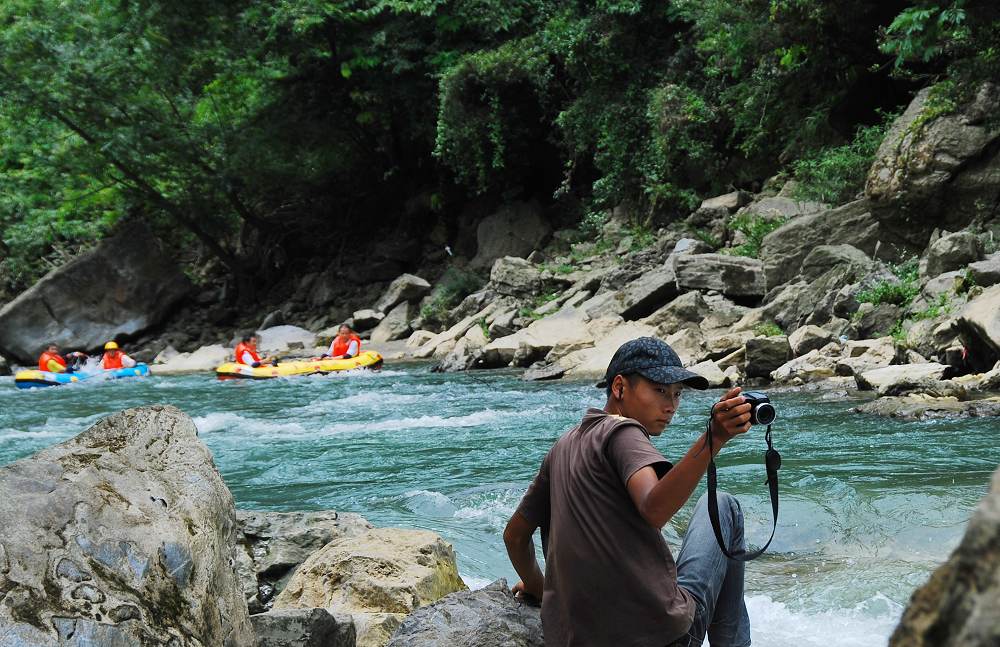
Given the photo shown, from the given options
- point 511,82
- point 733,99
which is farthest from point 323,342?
point 733,99

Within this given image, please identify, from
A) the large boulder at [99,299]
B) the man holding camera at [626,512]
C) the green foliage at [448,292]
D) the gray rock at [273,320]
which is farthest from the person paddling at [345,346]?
the man holding camera at [626,512]

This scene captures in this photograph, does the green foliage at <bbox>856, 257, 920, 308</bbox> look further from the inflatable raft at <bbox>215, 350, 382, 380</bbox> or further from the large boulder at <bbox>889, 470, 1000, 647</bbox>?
the large boulder at <bbox>889, 470, 1000, 647</bbox>

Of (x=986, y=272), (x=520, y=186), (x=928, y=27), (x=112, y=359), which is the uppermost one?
(x=928, y=27)

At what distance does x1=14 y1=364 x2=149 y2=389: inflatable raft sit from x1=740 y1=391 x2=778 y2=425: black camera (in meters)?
18.4

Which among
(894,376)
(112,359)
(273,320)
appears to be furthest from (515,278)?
(894,376)

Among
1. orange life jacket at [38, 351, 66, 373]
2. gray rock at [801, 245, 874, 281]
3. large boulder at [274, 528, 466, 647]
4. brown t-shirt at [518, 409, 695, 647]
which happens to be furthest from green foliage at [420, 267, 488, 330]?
brown t-shirt at [518, 409, 695, 647]

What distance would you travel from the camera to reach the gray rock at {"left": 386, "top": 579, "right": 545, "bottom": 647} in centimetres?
261

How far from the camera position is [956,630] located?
82 cm

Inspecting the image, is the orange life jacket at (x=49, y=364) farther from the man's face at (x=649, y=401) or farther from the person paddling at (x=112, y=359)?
the man's face at (x=649, y=401)

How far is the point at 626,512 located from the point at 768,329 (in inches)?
432

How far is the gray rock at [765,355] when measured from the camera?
11.1 m

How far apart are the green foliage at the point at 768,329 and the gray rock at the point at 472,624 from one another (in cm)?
1043

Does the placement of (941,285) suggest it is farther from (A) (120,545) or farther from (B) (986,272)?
(A) (120,545)

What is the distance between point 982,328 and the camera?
27.6 feet
